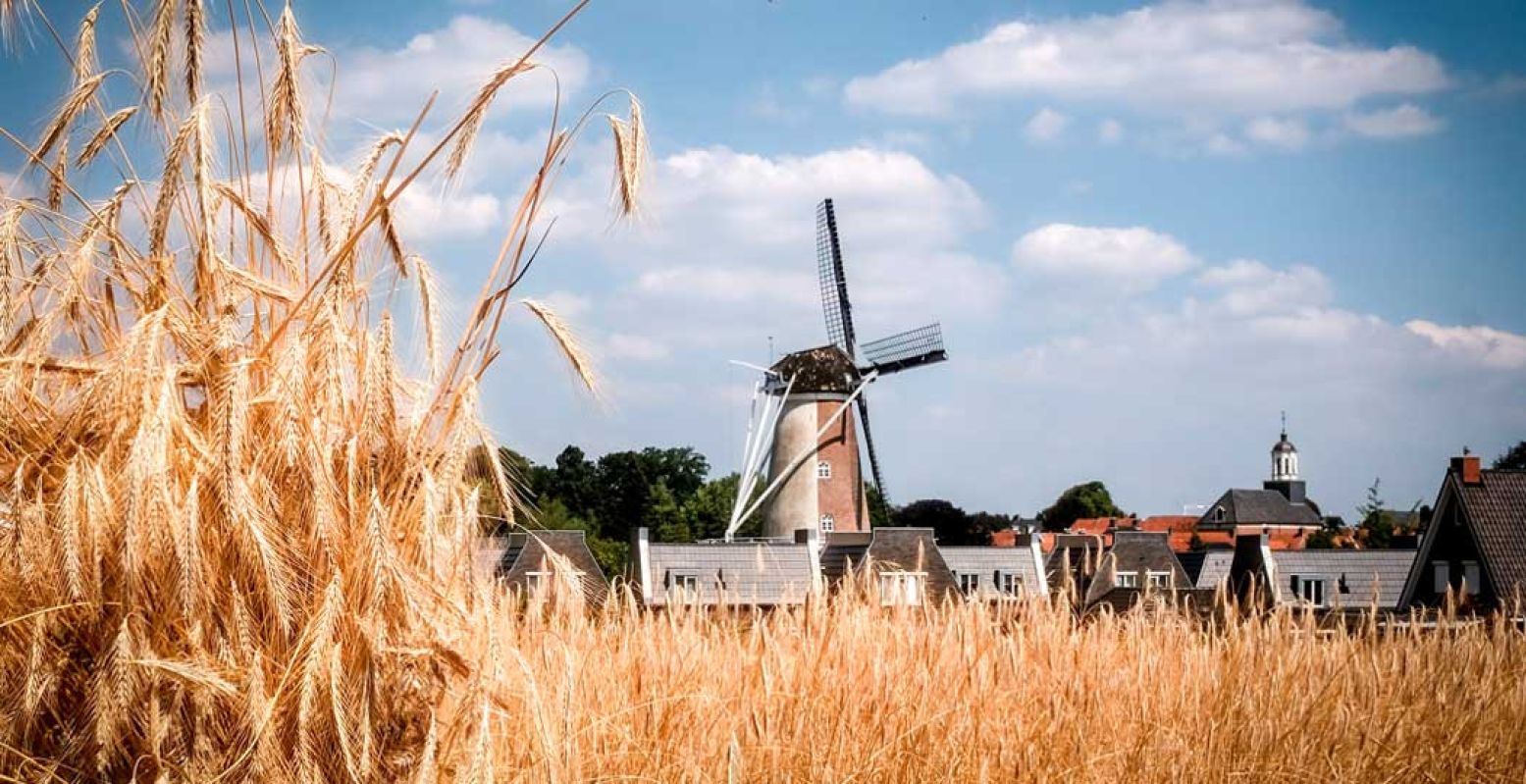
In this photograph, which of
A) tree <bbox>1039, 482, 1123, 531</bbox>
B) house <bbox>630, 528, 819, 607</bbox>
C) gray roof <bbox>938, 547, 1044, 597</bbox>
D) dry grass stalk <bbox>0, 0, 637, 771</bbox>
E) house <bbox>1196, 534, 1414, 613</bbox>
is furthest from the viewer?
tree <bbox>1039, 482, 1123, 531</bbox>

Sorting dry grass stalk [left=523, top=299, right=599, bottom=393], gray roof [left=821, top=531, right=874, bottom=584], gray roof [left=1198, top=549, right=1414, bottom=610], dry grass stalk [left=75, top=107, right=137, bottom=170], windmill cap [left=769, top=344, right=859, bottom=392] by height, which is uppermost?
windmill cap [left=769, top=344, right=859, bottom=392]

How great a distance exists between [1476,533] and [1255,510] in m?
60.9

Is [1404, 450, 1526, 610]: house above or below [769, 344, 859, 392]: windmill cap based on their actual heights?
below

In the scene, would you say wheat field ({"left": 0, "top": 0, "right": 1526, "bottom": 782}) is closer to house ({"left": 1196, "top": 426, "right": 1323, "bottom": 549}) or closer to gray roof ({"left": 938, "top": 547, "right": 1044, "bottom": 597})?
gray roof ({"left": 938, "top": 547, "right": 1044, "bottom": 597})

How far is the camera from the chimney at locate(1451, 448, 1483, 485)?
26962 millimetres

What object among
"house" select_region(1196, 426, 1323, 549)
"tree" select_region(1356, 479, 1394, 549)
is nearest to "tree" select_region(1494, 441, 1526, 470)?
"tree" select_region(1356, 479, 1394, 549)

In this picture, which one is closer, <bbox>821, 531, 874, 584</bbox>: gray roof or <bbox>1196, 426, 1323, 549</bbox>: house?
<bbox>821, 531, 874, 584</bbox>: gray roof

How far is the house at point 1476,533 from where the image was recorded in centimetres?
2650

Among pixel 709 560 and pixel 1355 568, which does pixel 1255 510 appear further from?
pixel 709 560

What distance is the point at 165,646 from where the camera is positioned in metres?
3.39

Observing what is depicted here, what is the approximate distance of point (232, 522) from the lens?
327cm

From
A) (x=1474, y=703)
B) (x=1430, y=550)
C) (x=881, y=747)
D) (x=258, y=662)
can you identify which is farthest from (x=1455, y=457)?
(x=258, y=662)

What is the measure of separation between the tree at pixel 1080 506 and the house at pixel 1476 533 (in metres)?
51.1

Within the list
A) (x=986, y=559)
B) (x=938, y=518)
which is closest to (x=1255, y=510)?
(x=938, y=518)
